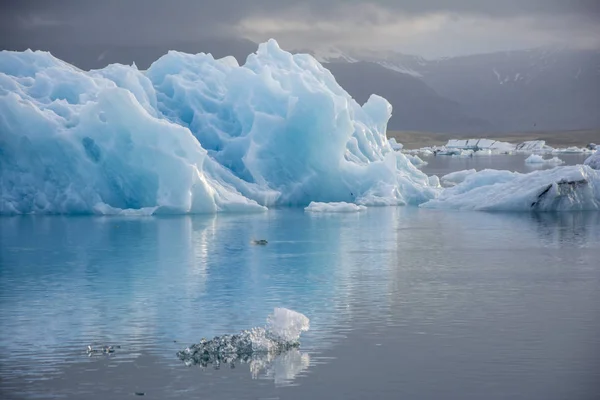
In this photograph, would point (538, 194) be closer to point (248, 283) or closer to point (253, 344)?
point (248, 283)

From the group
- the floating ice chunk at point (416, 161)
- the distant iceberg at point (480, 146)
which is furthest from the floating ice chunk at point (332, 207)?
the distant iceberg at point (480, 146)

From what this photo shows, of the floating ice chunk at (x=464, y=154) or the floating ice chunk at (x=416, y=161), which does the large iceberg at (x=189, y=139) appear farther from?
the floating ice chunk at (x=464, y=154)

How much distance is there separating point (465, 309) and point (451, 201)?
18.5 meters

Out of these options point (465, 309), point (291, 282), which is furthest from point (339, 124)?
point (465, 309)

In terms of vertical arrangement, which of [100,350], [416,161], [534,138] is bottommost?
[100,350]

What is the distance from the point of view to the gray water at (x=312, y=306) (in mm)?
11219

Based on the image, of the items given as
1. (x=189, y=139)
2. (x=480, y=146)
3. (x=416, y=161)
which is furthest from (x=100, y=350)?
(x=480, y=146)

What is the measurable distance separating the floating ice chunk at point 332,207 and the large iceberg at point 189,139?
1.25 metres

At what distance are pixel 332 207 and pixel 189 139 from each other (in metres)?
5.78

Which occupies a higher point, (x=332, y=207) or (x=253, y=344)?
(x=332, y=207)

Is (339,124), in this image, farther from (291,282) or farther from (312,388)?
(312,388)

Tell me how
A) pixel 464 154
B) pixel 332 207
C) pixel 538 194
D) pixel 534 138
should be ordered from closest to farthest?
pixel 538 194
pixel 332 207
pixel 464 154
pixel 534 138

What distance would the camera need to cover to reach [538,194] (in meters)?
31.0

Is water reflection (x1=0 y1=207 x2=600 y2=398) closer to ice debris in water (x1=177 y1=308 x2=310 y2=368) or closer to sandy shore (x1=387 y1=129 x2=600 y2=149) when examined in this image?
ice debris in water (x1=177 y1=308 x2=310 y2=368)
